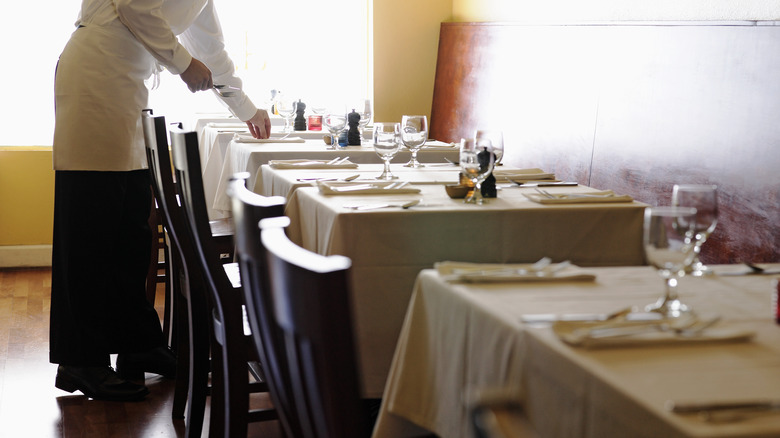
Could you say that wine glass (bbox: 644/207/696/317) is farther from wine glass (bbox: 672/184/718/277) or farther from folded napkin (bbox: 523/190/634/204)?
folded napkin (bbox: 523/190/634/204)

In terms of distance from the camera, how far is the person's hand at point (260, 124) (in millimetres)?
3549

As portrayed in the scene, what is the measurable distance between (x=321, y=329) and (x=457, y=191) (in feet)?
4.26

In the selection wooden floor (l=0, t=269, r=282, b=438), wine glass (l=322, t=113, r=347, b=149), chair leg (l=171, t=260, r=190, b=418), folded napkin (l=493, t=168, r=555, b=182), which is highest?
wine glass (l=322, t=113, r=347, b=149)

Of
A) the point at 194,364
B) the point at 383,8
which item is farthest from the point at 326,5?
the point at 194,364

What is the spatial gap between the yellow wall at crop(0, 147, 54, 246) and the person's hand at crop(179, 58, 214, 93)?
8.07ft

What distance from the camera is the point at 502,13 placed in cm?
495

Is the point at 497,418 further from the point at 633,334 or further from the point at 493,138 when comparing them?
the point at 493,138

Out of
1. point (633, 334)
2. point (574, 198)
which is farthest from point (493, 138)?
point (633, 334)

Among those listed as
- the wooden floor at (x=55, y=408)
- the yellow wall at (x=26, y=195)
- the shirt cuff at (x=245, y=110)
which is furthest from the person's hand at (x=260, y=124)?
the yellow wall at (x=26, y=195)

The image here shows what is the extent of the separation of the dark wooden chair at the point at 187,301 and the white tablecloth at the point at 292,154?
19.7 inches

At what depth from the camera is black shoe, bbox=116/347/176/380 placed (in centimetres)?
313

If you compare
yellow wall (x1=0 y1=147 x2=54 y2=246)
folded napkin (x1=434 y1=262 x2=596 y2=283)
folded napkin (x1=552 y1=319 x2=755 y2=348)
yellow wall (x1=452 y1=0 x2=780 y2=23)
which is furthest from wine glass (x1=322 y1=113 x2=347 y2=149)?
yellow wall (x1=0 y1=147 x2=54 y2=246)

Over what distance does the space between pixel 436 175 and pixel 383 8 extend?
3.35m

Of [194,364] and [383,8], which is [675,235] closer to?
[194,364]
